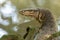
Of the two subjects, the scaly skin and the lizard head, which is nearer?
the scaly skin

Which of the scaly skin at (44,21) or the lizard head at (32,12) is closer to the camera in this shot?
the scaly skin at (44,21)

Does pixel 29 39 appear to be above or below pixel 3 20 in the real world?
above

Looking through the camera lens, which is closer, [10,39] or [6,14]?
[10,39]

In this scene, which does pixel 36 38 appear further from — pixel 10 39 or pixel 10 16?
pixel 10 16

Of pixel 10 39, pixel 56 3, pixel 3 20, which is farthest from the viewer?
pixel 56 3

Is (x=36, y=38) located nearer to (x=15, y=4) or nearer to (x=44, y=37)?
(x=44, y=37)

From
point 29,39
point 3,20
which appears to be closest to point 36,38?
point 29,39

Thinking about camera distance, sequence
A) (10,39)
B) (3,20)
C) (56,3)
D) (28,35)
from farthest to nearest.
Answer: (56,3) < (3,20) < (28,35) < (10,39)
